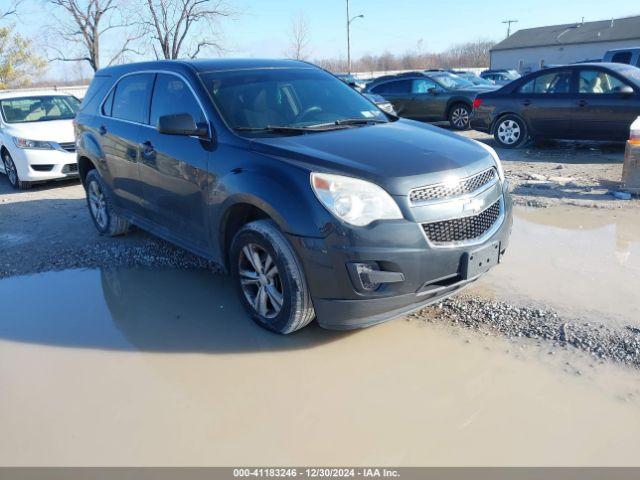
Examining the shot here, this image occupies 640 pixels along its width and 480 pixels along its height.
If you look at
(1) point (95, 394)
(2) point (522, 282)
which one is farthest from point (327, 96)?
(1) point (95, 394)

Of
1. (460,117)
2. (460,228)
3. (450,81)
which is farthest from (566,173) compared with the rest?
(450,81)

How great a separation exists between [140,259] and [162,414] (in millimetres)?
2653

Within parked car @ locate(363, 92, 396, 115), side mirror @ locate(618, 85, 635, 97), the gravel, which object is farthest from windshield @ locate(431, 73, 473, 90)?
the gravel

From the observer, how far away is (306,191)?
322 centimetres

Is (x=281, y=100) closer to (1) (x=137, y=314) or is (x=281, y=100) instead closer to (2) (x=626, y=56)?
(1) (x=137, y=314)

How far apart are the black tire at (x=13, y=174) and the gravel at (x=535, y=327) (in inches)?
310

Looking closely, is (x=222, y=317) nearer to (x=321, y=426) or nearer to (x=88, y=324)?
(x=88, y=324)

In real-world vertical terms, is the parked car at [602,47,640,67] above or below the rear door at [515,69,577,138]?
above

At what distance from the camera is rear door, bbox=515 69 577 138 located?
9.50 metres

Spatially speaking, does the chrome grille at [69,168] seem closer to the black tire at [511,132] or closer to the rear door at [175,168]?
the rear door at [175,168]

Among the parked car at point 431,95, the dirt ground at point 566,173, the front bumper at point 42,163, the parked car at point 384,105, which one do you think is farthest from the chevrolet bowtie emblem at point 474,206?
the parked car at point 431,95

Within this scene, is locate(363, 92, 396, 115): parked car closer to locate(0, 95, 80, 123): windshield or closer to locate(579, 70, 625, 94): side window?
locate(579, 70, 625, 94): side window

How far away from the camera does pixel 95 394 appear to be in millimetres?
3234

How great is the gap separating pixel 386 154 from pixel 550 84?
25.2 feet
